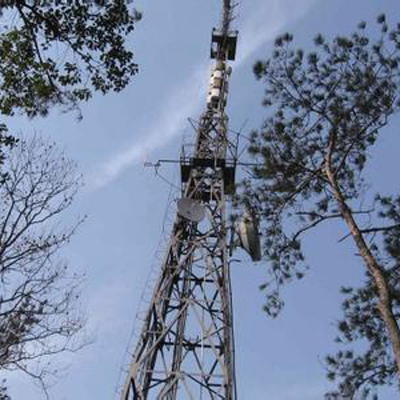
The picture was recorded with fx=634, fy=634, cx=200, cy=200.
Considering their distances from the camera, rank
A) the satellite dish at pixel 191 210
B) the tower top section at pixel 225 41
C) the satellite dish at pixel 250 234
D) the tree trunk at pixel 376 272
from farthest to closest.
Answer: the tower top section at pixel 225 41 → the satellite dish at pixel 191 210 → the satellite dish at pixel 250 234 → the tree trunk at pixel 376 272

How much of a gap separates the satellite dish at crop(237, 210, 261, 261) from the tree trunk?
1.61 meters

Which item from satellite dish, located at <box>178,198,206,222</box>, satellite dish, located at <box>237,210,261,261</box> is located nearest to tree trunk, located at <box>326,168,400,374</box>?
satellite dish, located at <box>237,210,261,261</box>

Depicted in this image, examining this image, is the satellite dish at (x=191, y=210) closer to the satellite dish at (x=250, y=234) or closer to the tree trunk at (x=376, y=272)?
the satellite dish at (x=250, y=234)

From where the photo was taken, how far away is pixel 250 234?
10695 mm

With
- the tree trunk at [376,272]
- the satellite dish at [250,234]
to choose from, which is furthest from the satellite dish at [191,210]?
the tree trunk at [376,272]

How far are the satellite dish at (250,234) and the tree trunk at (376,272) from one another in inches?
63.4

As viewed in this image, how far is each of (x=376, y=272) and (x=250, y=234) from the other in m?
2.84

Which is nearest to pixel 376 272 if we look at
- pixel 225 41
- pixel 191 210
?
pixel 191 210

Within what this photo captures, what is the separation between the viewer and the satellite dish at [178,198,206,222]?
13008 millimetres

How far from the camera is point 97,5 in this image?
22.9ft

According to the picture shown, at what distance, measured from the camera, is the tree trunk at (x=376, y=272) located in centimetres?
752

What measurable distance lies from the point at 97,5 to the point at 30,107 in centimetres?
135

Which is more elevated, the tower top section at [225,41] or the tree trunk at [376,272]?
the tower top section at [225,41]

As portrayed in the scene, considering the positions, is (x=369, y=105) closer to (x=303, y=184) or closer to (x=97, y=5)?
(x=303, y=184)
